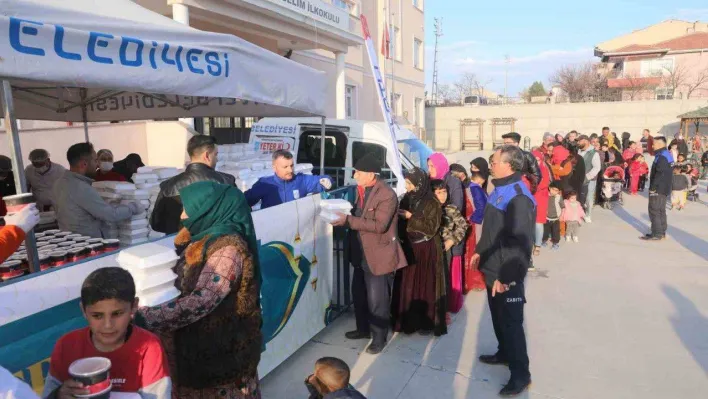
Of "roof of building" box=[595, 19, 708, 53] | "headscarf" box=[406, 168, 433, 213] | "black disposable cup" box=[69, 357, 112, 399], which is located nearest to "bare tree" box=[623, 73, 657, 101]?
"roof of building" box=[595, 19, 708, 53]

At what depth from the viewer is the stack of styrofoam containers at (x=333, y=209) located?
13.5 feet

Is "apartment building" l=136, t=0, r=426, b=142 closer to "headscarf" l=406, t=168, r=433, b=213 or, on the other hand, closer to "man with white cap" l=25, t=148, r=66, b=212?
"headscarf" l=406, t=168, r=433, b=213

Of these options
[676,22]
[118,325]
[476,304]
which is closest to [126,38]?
[118,325]

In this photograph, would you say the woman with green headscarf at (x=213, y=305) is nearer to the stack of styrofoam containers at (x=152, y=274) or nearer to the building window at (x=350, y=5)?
the stack of styrofoam containers at (x=152, y=274)

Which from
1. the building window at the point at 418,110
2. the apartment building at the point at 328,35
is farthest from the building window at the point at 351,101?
the building window at the point at 418,110

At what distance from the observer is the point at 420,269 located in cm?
459

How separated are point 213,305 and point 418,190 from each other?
9.20ft

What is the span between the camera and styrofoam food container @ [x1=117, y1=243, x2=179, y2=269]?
1993mm

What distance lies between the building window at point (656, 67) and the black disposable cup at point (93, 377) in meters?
56.2

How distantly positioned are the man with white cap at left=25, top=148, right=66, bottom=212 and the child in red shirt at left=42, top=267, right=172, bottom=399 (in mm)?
3975

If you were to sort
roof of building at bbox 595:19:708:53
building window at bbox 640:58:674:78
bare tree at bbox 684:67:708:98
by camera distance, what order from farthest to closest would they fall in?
roof of building at bbox 595:19:708:53
building window at bbox 640:58:674:78
bare tree at bbox 684:67:708:98

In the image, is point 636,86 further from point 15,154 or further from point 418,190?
point 15,154

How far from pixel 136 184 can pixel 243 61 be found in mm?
1586

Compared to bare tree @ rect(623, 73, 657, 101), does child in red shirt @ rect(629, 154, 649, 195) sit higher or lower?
lower
